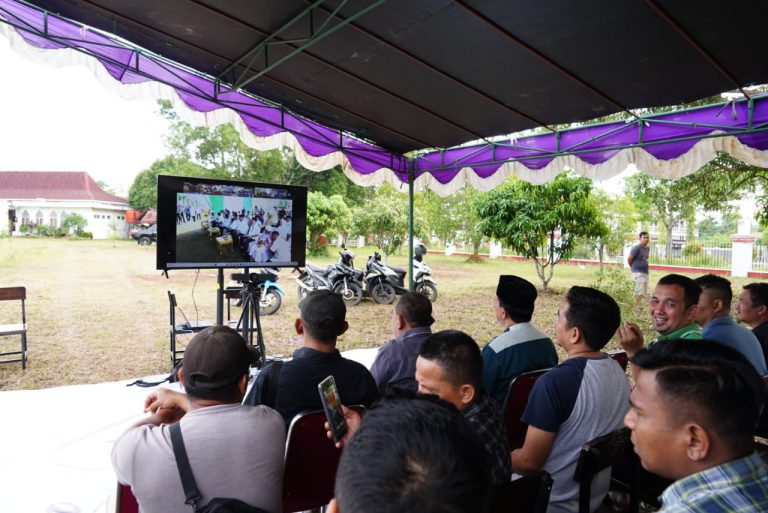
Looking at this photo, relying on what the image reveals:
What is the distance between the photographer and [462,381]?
61.7 inches

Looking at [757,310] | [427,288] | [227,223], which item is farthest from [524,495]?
[427,288]

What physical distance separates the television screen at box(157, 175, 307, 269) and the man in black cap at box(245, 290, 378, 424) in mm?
2569

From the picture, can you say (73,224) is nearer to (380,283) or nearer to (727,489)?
(380,283)

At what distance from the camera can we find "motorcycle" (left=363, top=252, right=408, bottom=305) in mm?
9547

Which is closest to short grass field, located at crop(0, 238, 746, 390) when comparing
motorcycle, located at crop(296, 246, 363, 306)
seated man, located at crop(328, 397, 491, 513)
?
motorcycle, located at crop(296, 246, 363, 306)

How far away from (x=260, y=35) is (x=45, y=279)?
1099cm

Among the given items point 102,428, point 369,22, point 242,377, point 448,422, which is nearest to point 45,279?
point 102,428

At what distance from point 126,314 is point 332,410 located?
8.50m

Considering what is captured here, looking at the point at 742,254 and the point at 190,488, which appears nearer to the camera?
the point at 190,488

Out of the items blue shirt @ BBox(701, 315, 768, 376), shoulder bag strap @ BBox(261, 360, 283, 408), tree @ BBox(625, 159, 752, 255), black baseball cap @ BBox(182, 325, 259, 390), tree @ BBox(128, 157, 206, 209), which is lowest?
shoulder bag strap @ BBox(261, 360, 283, 408)

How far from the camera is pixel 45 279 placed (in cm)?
1180

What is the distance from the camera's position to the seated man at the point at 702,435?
93 cm

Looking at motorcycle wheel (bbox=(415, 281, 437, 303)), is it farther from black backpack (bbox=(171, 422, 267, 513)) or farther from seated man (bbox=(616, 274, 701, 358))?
black backpack (bbox=(171, 422, 267, 513))

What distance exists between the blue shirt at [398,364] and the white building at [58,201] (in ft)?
94.0
